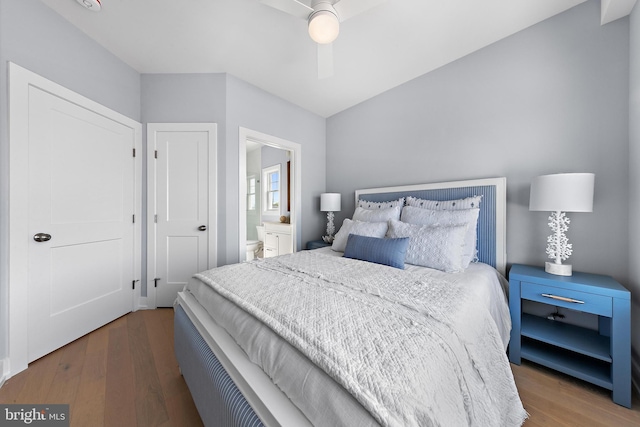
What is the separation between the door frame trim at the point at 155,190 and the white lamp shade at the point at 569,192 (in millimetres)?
2982

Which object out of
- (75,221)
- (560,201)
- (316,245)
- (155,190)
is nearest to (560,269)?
(560,201)

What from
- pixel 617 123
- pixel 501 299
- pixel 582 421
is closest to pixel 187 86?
pixel 501 299

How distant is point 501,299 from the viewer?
5.49ft

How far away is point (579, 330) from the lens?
167 centimetres

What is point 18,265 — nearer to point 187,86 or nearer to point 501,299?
point 187,86

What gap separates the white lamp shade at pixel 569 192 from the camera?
1.52 meters

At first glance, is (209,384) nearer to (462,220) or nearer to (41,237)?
(41,237)

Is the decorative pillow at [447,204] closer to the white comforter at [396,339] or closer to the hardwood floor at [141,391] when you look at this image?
the white comforter at [396,339]

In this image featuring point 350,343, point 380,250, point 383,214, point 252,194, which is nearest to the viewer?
point 350,343

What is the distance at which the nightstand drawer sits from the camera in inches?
54.4

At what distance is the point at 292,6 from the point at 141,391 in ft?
8.63

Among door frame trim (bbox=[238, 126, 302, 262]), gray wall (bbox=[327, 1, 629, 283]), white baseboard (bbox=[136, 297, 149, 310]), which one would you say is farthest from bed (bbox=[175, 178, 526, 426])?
white baseboard (bbox=[136, 297, 149, 310])

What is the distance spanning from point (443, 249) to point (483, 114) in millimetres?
1416

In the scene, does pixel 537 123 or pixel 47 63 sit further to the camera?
pixel 537 123
